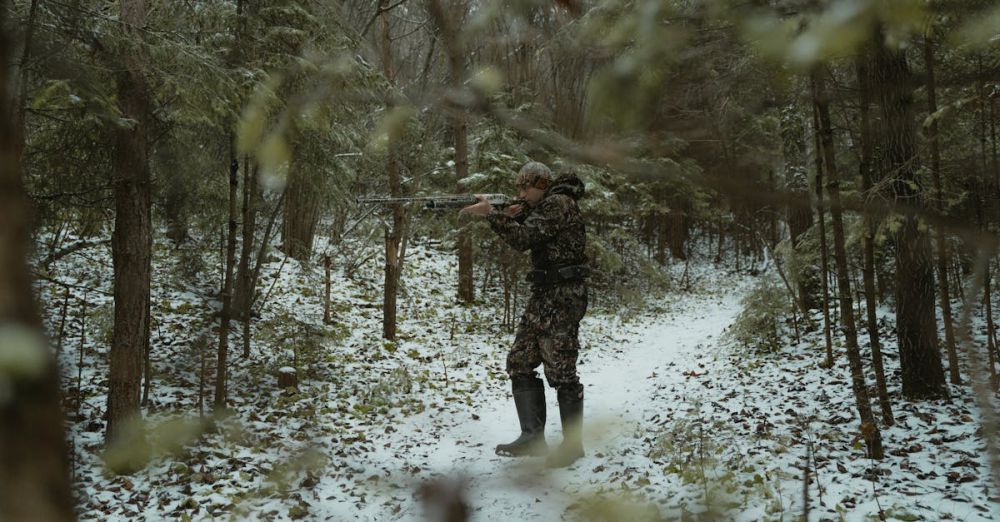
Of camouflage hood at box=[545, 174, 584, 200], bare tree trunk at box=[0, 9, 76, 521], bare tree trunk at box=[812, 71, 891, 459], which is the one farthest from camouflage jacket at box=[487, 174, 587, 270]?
bare tree trunk at box=[0, 9, 76, 521]

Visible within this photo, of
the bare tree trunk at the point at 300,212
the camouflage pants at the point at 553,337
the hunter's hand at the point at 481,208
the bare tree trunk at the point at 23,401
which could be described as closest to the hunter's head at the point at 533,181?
the hunter's hand at the point at 481,208

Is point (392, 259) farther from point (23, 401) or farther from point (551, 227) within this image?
point (23, 401)

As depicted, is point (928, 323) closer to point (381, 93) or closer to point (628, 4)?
point (628, 4)

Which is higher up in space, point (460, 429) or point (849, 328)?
point (849, 328)

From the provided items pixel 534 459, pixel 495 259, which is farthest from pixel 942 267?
pixel 495 259

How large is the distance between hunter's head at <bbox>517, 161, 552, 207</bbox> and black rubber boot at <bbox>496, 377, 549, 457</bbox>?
1471mm

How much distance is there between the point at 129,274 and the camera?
4996mm

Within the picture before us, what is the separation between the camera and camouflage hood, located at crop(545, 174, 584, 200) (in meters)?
4.55

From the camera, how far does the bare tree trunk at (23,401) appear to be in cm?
41

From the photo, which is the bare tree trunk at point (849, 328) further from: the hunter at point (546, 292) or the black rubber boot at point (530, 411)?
the black rubber boot at point (530, 411)

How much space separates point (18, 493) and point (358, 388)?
271 inches

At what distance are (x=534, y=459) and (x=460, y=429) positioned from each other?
484cm

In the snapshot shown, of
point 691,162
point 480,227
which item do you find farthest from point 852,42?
point 480,227

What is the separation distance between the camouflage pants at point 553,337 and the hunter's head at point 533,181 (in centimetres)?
77
